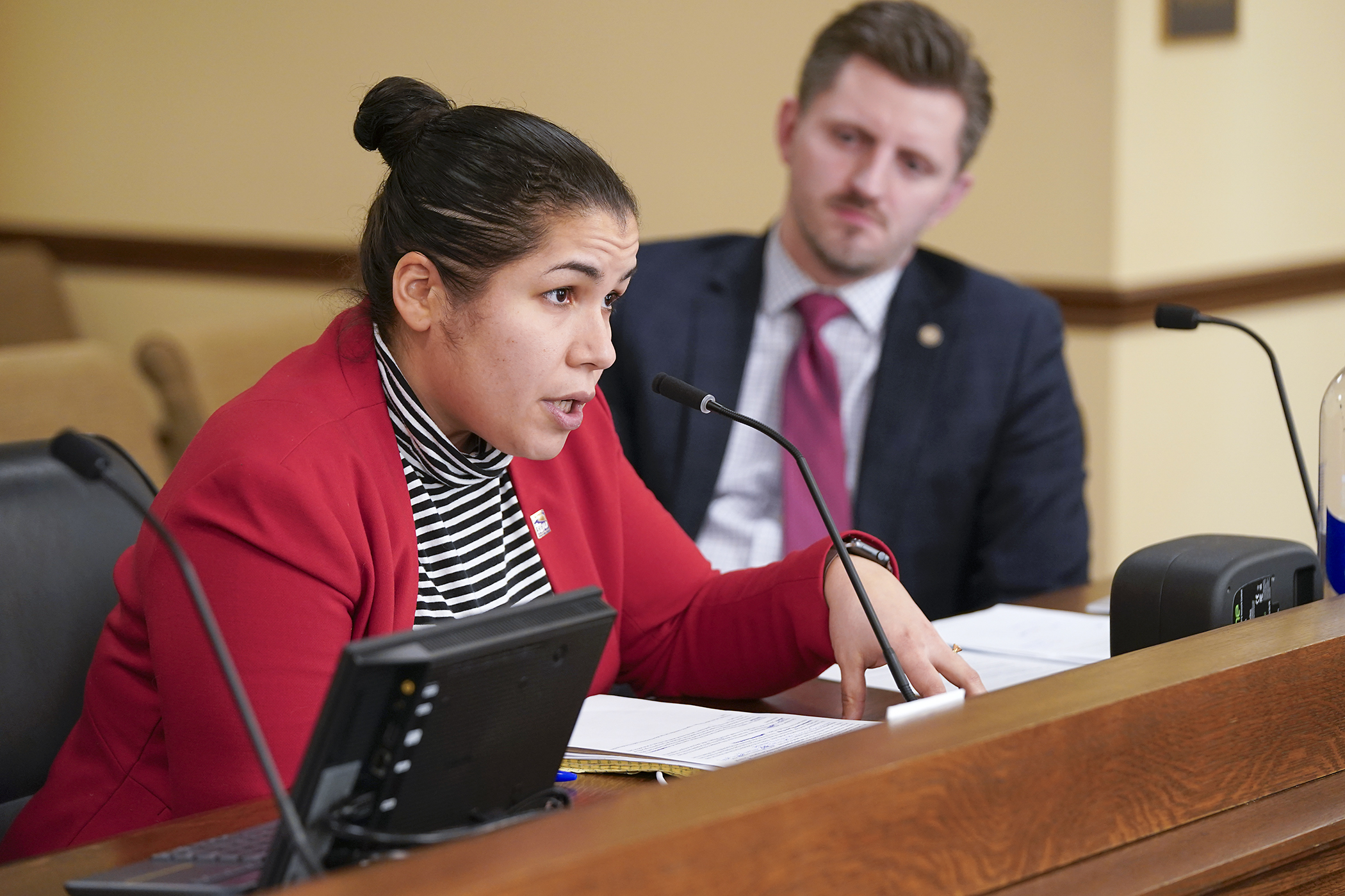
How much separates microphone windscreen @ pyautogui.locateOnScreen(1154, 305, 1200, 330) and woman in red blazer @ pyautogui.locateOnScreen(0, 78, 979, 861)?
39 cm

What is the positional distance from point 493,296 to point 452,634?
0.52 meters

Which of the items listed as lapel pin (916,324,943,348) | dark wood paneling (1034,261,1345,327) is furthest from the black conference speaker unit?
dark wood paneling (1034,261,1345,327)

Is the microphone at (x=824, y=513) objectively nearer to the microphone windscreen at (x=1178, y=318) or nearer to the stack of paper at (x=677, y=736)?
the stack of paper at (x=677, y=736)

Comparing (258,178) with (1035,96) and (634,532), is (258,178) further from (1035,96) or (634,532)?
(634,532)

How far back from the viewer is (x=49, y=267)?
448 cm

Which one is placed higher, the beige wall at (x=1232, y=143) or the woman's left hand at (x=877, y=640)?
the beige wall at (x=1232, y=143)

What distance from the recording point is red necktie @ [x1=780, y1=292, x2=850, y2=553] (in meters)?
2.09

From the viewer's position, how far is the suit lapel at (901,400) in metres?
2.13

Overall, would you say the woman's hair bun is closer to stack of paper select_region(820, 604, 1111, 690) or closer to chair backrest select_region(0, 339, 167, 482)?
stack of paper select_region(820, 604, 1111, 690)

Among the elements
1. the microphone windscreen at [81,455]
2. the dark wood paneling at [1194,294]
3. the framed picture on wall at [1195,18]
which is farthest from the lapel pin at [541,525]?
the framed picture on wall at [1195,18]

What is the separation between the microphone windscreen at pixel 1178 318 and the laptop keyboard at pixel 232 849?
38.1 inches

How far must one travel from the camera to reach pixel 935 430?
85.0 inches

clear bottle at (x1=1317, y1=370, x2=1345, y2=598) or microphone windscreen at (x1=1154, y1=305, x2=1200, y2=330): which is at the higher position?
microphone windscreen at (x1=1154, y1=305, x2=1200, y2=330)

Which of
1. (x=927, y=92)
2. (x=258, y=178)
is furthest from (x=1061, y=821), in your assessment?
(x=258, y=178)
